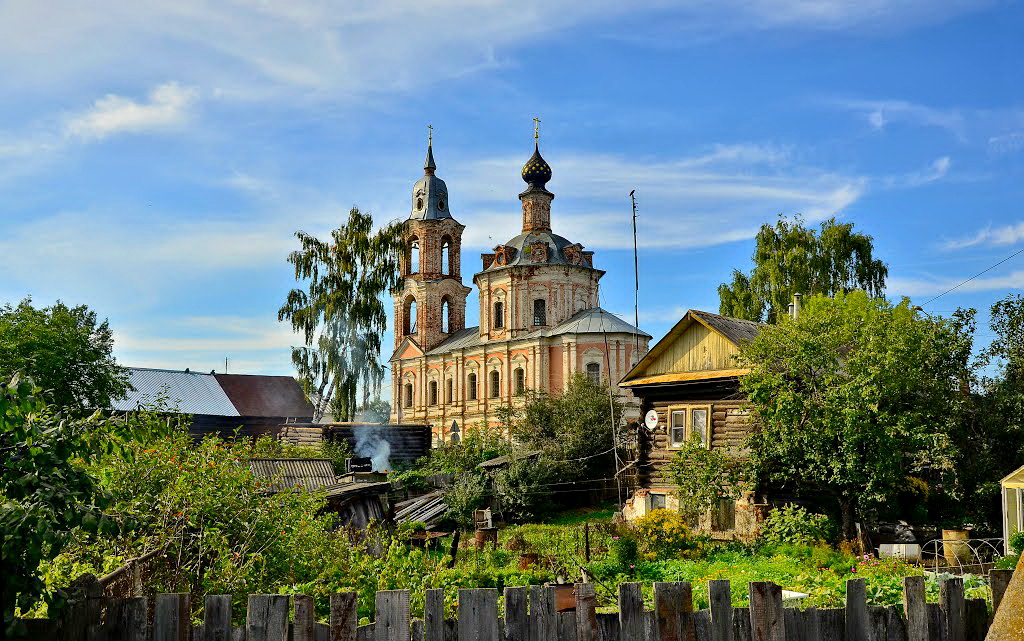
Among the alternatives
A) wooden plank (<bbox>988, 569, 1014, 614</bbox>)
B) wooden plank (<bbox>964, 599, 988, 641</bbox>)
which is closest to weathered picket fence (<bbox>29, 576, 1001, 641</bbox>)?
wooden plank (<bbox>964, 599, 988, 641</bbox>)

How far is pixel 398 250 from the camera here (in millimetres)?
41969

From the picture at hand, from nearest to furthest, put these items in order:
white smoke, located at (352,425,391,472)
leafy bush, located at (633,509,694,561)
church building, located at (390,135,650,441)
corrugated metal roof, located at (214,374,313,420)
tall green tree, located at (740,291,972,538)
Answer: tall green tree, located at (740,291,972,538), leafy bush, located at (633,509,694,561), white smoke, located at (352,425,391,472), corrugated metal roof, located at (214,374,313,420), church building, located at (390,135,650,441)

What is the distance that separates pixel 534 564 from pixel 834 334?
8.00 m

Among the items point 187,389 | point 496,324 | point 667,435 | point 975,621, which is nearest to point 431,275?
point 496,324

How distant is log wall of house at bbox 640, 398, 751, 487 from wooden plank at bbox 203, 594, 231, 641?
17.0 m

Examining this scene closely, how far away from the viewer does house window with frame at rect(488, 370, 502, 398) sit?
51562 millimetres

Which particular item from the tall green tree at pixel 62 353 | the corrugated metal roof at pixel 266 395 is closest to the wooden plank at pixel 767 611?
the tall green tree at pixel 62 353

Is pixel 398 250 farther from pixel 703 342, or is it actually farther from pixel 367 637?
pixel 367 637

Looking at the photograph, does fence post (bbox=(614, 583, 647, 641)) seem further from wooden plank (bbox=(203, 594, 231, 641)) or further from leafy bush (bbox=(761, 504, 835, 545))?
leafy bush (bbox=(761, 504, 835, 545))

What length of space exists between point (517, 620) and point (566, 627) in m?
0.25

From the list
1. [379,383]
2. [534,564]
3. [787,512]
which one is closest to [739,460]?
[787,512]

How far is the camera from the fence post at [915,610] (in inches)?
193

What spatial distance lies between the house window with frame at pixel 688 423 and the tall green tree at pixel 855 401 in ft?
8.21

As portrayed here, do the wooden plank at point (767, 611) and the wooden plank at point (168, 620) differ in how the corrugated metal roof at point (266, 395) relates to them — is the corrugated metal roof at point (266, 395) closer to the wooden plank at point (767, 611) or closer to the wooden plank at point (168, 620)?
the wooden plank at point (168, 620)
